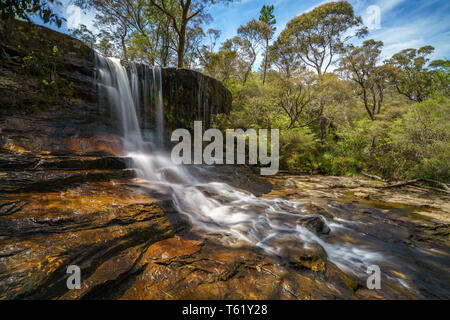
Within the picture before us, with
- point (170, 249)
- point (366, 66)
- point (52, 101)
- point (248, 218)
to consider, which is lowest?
point (248, 218)

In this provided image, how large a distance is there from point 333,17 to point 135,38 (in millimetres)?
17586

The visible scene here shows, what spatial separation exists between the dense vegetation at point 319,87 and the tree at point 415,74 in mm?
81

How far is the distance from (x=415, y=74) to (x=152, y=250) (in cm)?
2448

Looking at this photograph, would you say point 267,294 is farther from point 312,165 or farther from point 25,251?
point 312,165

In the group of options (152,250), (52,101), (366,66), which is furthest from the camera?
(366,66)

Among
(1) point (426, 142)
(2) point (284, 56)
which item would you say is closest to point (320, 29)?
(2) point (284, 56)

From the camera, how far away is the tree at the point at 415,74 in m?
15.6

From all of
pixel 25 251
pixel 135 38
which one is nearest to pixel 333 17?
pixel 135 38

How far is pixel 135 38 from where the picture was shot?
564 inches

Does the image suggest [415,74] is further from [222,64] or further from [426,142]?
[222,64]

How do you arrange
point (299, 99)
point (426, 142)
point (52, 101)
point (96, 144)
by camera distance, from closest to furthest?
point (96, 144) < point (52, 101) < point (426, 142) < point (299, 99)

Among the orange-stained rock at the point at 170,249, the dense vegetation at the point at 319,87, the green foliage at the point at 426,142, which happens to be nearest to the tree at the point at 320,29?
the dense vegetation at the point at 319,87

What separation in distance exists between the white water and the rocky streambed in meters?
0.13

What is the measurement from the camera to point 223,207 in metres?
4.15
